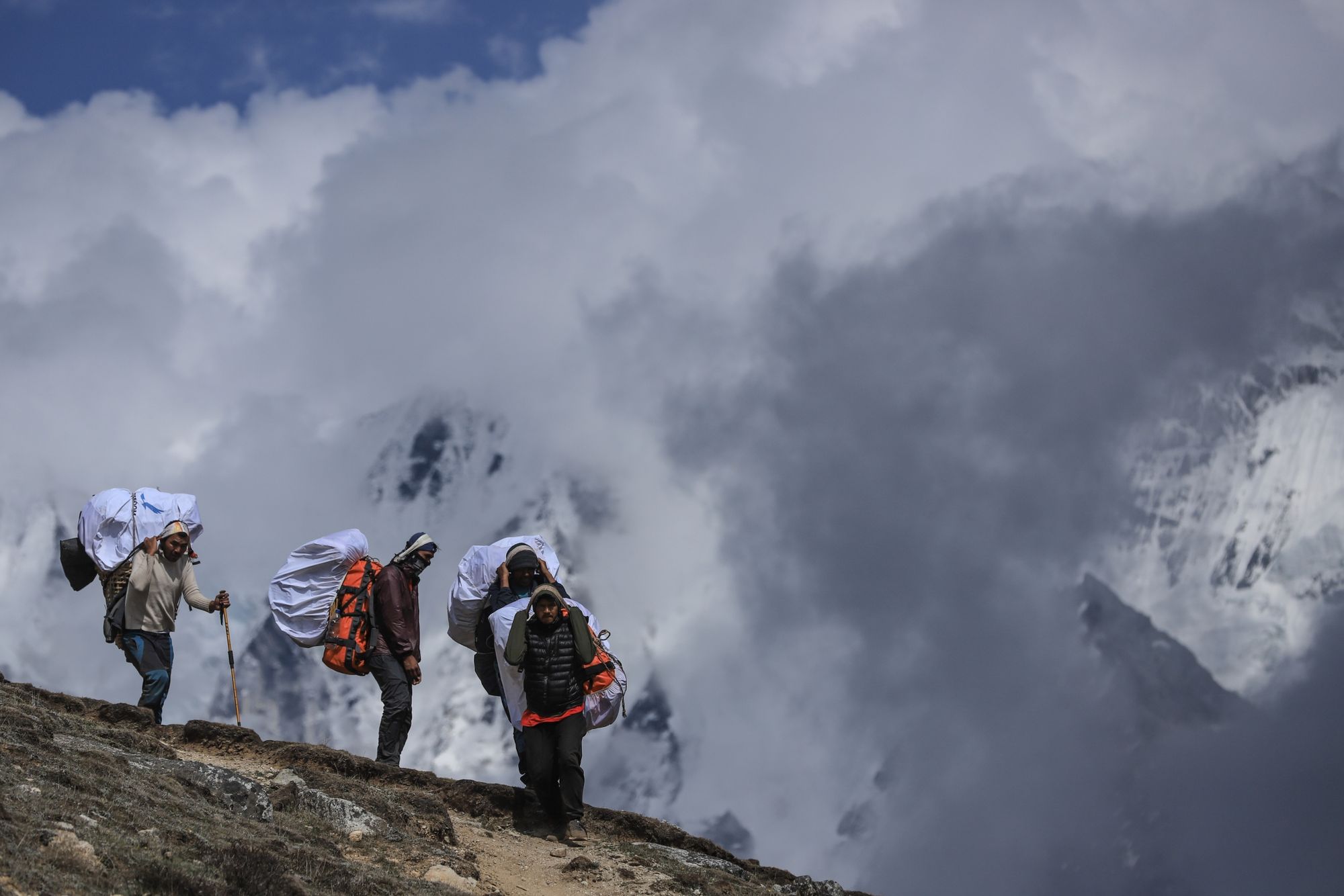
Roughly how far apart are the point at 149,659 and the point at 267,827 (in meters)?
5.68

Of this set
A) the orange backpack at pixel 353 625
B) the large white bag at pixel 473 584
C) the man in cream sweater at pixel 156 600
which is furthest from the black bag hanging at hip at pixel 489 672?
the man in cream sweater at pixel 156 600

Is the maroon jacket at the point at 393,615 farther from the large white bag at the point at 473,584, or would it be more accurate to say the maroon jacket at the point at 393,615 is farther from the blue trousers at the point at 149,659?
the blue trousers at the point at 149,659

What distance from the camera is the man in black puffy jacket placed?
1731 centimetres

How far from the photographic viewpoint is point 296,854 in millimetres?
12922

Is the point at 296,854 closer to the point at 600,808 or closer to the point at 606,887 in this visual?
the point at 606,887

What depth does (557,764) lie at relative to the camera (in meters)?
17.4

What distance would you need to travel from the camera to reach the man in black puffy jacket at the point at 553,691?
56.8 feet

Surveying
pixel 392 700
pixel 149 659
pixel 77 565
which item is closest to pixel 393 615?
pixel 392 700

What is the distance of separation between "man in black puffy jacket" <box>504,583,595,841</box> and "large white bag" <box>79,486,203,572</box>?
5.04 m

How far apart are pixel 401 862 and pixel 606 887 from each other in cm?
211

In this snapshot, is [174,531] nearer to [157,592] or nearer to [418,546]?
[157,592]

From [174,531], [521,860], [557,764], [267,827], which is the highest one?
[174,531]

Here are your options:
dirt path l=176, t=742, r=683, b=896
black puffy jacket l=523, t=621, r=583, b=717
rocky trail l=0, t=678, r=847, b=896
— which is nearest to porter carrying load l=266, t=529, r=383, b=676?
rocky trail l=0, t=678, r=847, b=896

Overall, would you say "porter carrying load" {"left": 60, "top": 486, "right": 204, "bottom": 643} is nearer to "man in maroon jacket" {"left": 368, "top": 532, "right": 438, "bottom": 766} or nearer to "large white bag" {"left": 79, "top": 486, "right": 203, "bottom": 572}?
"large white bag" {"left": 79, "top": 486, "right": 203, "bottom": 572}
